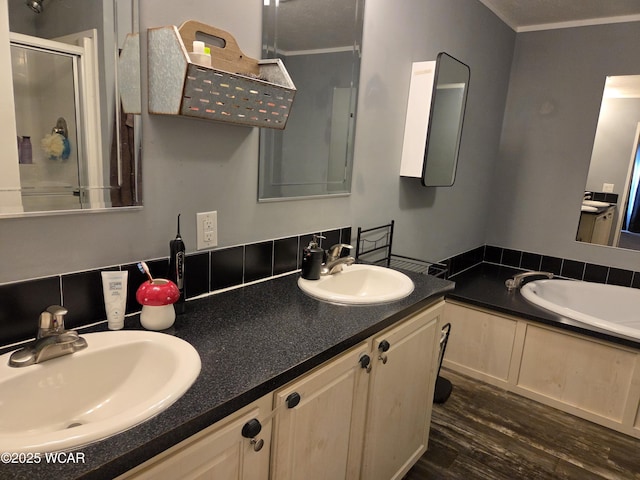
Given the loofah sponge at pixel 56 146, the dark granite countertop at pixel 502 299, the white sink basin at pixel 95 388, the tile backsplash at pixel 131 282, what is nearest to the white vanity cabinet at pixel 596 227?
the dark granite countertop at pixel 502 299

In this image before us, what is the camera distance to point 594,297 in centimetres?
310

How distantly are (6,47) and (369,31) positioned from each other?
1486 millimetres

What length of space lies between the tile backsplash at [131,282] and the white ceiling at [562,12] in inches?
90.9

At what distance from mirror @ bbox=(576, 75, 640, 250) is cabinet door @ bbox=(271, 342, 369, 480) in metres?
2.71

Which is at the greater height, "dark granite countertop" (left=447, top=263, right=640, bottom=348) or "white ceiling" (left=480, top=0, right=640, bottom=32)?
"white ceiling" (left=480, top=0, right=640, bottom=32)

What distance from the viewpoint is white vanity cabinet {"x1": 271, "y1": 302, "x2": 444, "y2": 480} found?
116cm

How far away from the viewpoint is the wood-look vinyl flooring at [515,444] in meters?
1.98

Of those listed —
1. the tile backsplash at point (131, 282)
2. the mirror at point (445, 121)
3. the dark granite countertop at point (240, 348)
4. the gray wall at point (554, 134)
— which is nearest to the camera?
the dark granite countertop at point (240, 348)

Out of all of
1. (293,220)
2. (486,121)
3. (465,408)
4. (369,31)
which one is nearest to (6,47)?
(293,220)

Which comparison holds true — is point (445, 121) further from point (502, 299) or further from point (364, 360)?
point (364, 360)

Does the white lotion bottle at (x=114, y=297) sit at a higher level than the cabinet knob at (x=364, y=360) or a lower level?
higher

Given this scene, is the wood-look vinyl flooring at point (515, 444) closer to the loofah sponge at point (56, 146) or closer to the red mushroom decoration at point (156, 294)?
the red mushroom decoration at point (156, 294)

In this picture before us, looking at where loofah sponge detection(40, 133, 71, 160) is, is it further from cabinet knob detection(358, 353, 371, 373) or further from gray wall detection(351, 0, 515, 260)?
gray wall detection(351, 0, 515, 260)

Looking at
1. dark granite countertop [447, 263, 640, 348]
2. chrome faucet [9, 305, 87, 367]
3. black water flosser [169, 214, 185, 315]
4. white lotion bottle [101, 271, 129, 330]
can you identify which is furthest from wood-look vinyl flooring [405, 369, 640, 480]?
chrome faucet [9, 305, 87, 367]
